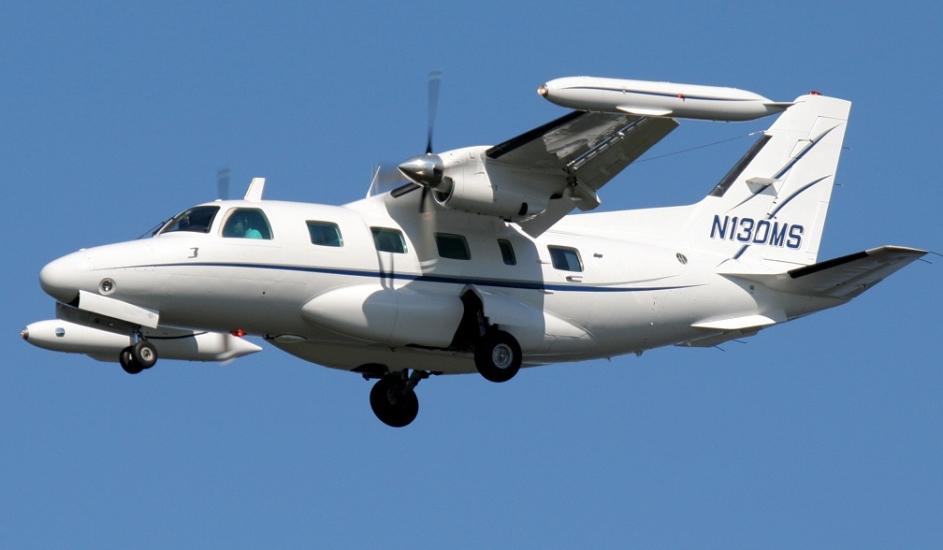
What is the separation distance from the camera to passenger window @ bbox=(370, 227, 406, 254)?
61.2ft

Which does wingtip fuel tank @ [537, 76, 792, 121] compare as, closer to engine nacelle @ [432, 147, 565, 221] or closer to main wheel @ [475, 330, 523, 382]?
engine nacelle @ [432, 147, 565, 221]

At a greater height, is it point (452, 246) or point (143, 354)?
point (452, 246)

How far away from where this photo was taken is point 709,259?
67.7ft

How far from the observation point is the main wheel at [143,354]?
57.5 feet

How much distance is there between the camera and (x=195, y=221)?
1803cm

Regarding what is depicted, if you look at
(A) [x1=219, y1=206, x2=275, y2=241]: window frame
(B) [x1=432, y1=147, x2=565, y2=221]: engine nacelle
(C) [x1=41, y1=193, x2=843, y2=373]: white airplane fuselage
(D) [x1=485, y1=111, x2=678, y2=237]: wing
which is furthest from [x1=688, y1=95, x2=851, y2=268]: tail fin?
(A) [x1=219, y1=206, x2=275, y2=241]: window frame

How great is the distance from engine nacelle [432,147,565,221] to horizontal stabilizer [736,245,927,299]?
3.39 meters

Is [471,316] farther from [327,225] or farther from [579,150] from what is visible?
[579,150]

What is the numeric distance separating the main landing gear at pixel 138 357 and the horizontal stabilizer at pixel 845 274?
289 inches

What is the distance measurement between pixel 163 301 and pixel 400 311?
8.55ft

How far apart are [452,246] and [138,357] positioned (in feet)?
12.4

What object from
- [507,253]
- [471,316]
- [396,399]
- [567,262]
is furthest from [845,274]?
[396,399]

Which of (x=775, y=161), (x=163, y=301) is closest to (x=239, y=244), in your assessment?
(x=163, y=301)

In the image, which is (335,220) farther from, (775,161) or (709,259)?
(775,161)
